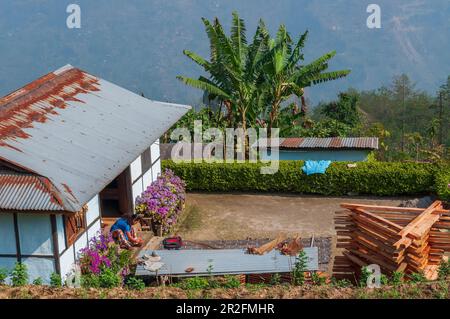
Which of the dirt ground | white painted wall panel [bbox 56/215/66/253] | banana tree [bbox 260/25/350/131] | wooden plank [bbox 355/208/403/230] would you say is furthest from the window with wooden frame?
banana tree [bbox 260/25/350/131]

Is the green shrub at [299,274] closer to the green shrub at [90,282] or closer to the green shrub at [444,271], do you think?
the green shrub at [444,271]

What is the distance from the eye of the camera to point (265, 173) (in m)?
21.7

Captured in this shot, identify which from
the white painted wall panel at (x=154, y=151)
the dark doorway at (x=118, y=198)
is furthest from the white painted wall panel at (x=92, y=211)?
the white painted wall panel at (x=154, y=151)

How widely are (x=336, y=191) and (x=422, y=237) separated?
905 centimetres

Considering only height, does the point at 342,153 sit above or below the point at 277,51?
below

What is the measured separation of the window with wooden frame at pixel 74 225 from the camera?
13258mm

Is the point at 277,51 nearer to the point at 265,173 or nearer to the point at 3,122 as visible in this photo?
the point at 265,173

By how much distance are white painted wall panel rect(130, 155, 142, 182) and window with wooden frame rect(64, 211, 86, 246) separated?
342cm

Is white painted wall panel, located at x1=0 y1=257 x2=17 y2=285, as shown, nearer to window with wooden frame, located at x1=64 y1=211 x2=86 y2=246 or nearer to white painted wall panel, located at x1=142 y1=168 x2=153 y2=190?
window with wooden frame, located at x1=64 y1=211 x2=86 y2=246

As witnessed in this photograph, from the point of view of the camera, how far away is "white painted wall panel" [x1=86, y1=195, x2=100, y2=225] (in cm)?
1464

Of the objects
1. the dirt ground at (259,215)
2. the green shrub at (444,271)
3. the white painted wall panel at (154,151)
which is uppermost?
the white painted wall panel at (154,151)

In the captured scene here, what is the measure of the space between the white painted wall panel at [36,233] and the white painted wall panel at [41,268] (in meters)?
0.15

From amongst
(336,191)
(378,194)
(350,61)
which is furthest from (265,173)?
(350,61)

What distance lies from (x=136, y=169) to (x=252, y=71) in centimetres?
677
